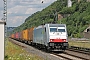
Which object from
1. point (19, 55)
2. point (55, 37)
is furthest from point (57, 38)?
point (19, 55)

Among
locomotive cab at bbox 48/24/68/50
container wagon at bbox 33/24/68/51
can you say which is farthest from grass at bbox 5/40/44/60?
locomotive cab at bbox 48/24/68/50

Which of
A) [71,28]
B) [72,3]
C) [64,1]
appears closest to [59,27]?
[71,28]

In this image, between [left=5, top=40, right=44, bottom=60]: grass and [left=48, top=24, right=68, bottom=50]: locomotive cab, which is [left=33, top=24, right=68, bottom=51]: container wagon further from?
[left=5, top=40, right=44, bottom=60]: grass

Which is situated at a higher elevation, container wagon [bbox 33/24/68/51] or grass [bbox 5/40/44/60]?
container wagon [bbox 33/24/68/51]

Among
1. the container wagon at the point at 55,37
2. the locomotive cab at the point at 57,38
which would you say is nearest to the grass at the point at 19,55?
the container wagon at the point at 55,37

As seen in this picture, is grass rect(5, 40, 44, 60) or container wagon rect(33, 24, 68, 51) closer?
grass rect(5, 40, 44, 60)

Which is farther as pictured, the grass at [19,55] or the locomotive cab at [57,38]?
the locomotive cab at [57,38]

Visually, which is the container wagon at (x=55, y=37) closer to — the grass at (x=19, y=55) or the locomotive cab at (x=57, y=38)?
the locomotive cab at (x=57, y=38)

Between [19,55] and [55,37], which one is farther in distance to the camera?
[55,37]

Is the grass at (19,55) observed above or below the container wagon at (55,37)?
below

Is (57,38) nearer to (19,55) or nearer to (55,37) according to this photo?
(55,37)

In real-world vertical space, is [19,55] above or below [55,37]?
below

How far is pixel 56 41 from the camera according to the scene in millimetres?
28984

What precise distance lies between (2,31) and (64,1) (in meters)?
179
